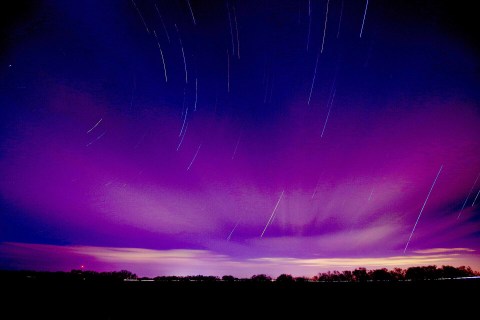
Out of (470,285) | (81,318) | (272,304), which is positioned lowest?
(81,318)

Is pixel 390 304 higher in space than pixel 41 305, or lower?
higher

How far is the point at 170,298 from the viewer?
5082 mm

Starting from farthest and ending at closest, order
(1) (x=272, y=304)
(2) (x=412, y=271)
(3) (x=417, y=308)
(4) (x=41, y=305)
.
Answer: (2) (x=412, y=271) < (1) (x=272, y=304) < (4) (x=41, y=305) < (3) (x=417, y=308)

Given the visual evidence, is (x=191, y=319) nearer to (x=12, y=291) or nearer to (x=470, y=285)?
(x=12, y=291)

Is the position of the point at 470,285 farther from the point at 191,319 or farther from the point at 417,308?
the point at 191,319

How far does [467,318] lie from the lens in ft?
11.9

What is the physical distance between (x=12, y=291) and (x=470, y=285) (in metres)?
8.61

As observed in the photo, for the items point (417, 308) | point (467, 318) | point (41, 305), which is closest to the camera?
point (467, 318)

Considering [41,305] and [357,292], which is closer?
[41,305]

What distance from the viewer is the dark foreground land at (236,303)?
4.08m

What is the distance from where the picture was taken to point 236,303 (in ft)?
15.8

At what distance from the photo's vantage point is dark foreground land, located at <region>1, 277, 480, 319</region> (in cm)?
408

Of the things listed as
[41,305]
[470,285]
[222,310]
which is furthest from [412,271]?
[41,305]

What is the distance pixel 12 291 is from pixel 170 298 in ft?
9.80
